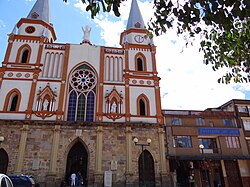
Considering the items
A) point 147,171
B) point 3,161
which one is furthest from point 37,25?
point 147,171

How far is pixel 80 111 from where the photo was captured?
21906 mm

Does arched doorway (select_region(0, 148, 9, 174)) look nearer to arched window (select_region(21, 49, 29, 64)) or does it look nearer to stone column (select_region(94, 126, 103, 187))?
stone column (select_region(94, 126, 103, 187))

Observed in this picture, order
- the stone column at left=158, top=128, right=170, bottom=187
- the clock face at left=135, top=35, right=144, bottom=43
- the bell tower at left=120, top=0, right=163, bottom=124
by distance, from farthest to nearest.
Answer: the clock face at left=135, top=35, right=144, bottom=43
the bell tower at left=120, top=0, right=163, bottom=124
the stone column at left=158, top=128, right=170, bottom=187

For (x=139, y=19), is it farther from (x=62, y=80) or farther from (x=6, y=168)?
(x=6, y=168)

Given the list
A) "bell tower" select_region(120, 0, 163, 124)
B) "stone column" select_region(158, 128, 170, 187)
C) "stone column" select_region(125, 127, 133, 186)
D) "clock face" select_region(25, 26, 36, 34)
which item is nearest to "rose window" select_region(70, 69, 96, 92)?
"bell tower" select_region(120, 0, 163, 124)

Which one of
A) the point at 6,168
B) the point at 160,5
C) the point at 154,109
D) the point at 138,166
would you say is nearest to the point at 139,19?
the point at 154,109

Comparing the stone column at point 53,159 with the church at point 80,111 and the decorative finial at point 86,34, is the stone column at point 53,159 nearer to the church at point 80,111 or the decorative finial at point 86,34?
the church at point 80,111

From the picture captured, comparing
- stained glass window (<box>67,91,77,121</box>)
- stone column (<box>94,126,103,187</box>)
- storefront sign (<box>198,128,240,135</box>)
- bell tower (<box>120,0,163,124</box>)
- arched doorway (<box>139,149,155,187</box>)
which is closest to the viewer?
stone column (<box>94,126,103,187</box>)

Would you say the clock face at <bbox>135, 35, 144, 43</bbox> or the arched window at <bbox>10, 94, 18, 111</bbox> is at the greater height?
the clock face at <bbox>135, 35, 144, 43</bbox>

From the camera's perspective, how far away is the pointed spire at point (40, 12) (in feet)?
86.6

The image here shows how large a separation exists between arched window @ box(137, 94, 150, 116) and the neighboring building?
2.93 meters

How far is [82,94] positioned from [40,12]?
40.5ft

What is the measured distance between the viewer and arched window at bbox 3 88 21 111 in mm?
20875

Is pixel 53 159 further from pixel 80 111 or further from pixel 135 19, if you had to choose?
pixel 135 19
